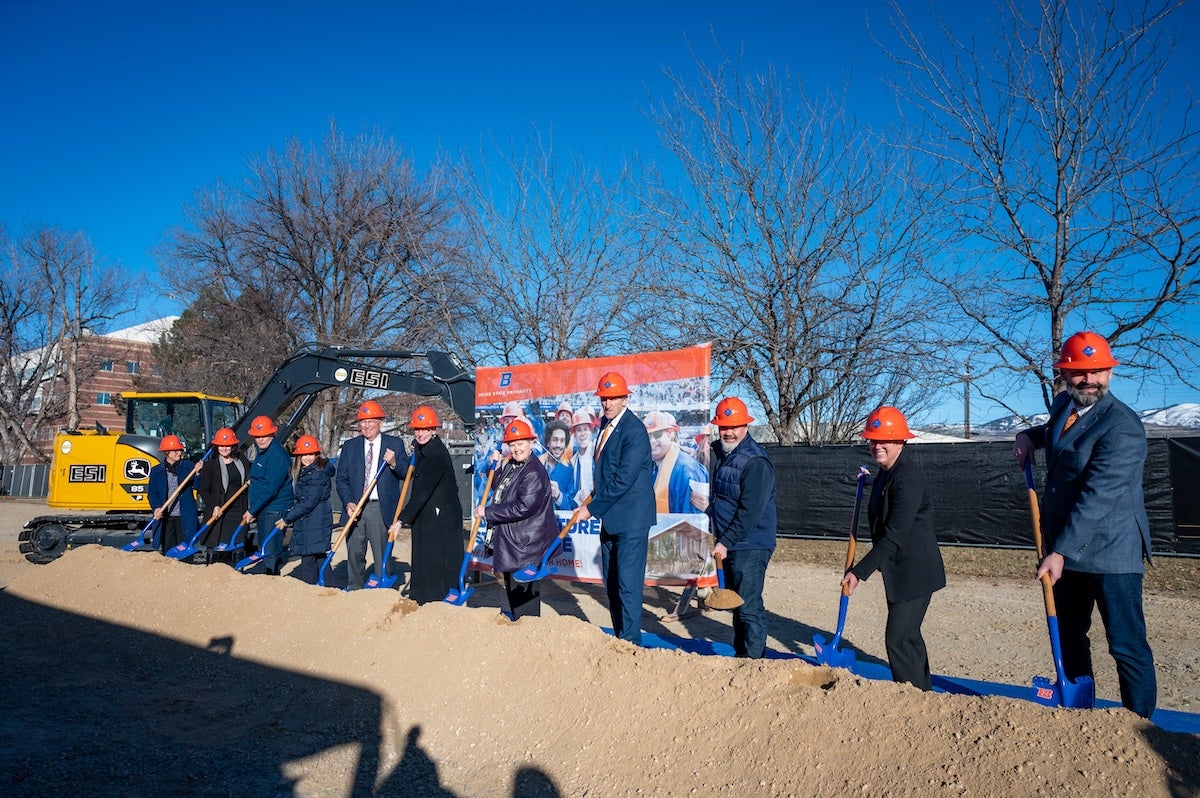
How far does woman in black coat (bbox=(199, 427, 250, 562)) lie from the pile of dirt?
2559mm

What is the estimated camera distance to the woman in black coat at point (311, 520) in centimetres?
787

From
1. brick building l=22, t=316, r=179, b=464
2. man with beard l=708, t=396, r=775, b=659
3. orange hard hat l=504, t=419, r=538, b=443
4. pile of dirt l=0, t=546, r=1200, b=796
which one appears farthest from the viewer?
brick building l=22, t=316, r=179, b=464

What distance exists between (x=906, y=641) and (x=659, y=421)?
424 cm

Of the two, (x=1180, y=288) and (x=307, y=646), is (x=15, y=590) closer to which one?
(x=307, y=646)

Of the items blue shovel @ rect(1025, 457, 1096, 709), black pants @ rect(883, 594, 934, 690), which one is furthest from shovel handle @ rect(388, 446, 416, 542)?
blue shovel @ rect(1025, 457, 1096, 709)

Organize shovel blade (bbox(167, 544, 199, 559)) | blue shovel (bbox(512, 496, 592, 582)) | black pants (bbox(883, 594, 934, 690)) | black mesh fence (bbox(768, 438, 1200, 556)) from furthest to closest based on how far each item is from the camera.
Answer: black mesh fence (bbox(768, 438, 1200, 556)) → shovel blade (bbox(167, 544, 199, 559)) → blue shovel (bbox(512, 496, 592, 582)) → black pants (bbox(883, 594, 934, 690))

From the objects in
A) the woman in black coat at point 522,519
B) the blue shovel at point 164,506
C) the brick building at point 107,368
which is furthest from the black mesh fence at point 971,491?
the brick building at point 107,368

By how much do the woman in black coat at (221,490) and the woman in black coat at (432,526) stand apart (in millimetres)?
3008

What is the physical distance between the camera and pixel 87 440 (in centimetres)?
1281

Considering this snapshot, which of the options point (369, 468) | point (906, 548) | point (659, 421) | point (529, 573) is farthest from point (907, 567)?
point (369, 468)

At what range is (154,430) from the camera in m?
14.0

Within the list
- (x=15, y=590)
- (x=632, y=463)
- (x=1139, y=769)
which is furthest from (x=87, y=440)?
(x=1139, y=769)

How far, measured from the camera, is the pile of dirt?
332 cm

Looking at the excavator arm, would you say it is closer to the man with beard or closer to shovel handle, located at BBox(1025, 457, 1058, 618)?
the man with beard
